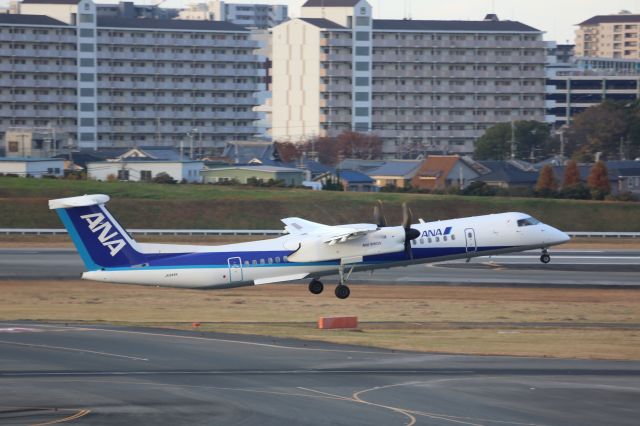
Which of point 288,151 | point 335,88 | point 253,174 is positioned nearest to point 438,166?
point 253,174

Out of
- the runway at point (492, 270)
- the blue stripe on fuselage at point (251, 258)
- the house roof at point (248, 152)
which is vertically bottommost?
the runway at point (492, 270)

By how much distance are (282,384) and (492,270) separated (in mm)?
35821

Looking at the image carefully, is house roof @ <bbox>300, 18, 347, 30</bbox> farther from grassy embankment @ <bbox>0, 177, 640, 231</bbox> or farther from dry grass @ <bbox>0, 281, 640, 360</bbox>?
dry grass @ <bbox>0, 281, 640, 360</bbox>

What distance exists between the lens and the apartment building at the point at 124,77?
163m

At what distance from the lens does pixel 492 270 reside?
63.9m

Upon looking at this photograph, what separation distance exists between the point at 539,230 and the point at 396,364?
22560 millimetres

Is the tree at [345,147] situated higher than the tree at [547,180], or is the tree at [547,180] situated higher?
the tree at [345,147]

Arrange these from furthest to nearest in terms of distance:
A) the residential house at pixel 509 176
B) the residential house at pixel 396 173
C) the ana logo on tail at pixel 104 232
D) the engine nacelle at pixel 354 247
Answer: the residential house at pixel 396 173, the residential house at pixel 509 176, the engine nacelle at pixel 354 247, the ana logo on tail at pixel 104 232

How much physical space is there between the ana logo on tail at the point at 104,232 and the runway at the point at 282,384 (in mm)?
8049

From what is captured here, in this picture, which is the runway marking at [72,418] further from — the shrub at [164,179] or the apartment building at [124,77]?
the apartment building at [124,77]

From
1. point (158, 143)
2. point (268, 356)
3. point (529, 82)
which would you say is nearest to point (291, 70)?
point (158, 143)

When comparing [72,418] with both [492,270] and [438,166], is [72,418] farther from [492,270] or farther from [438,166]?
[438,166]

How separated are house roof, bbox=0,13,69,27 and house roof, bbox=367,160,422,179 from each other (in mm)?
58448

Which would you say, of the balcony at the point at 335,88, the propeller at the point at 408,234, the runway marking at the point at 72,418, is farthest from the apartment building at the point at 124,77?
the runway marking at the point at 72,418
